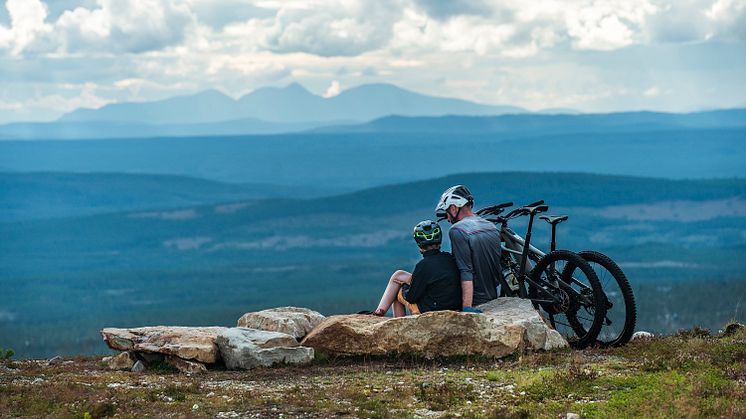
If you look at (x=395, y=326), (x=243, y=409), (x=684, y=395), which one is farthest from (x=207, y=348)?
(x=684, y=395)

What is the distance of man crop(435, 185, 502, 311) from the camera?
16.4 m

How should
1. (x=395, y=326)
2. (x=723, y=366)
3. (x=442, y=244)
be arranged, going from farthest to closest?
(x=442, y=244) → (x=395, y=326) → (x=723, y=366)

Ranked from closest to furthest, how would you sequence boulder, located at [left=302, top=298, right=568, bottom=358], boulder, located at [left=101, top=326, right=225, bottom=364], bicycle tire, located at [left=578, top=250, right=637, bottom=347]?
boulder, located at [left=302, top=298, right=568, bottom=358] → bicycle tire, located at [left=578, top=250, right=637, bottom=347] → boulder, located at [left=101, top=326, right=225, bottom=364]

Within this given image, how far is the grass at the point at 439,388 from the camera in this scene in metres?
11.7

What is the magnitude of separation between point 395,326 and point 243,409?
4.02 metres

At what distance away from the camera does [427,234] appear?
16391 mm

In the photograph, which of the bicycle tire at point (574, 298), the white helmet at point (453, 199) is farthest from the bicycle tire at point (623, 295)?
the white helmet at point (453, 199)

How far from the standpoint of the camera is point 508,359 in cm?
1529

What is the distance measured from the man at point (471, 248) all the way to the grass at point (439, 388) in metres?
1.71

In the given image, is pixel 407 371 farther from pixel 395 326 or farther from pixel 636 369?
pixel 636 369

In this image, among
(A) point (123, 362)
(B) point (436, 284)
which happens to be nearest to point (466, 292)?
(B) point (436, 284)

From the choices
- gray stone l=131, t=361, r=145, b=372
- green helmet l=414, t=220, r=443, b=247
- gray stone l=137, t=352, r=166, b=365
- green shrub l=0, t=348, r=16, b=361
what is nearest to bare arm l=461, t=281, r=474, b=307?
green helmet l=414, t=220, r=443, b=247

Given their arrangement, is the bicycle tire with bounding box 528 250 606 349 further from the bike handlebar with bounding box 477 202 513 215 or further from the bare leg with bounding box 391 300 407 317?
the bare leg with bounding box 391 300 407 317

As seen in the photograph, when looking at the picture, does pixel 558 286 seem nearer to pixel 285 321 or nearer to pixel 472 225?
pixel 472 225
